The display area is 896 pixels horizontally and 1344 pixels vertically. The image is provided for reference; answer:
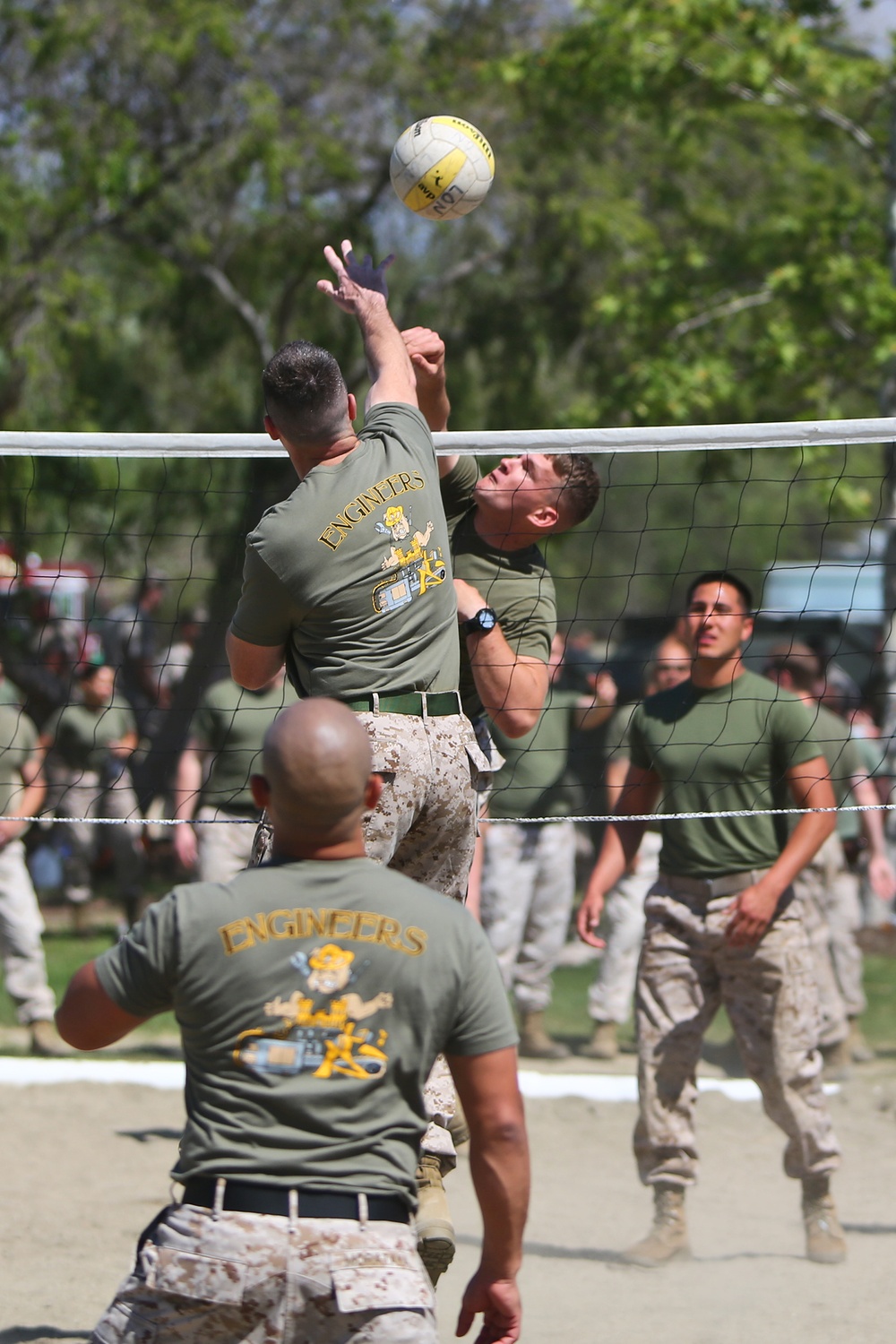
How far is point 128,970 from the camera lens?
2.57 meters

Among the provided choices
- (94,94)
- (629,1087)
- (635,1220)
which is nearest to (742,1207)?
(635,1220)

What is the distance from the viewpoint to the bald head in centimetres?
256

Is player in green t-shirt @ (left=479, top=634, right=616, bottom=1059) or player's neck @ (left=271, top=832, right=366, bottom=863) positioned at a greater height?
player's neck @ (left=271, top=832, right=366, bottom=863)

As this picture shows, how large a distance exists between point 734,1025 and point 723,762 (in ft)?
3.33

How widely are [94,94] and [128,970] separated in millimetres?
13095

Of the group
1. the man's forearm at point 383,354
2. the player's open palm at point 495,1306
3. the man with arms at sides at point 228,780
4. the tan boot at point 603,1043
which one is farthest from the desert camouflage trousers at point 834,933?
the player's open palm at point 495,1306

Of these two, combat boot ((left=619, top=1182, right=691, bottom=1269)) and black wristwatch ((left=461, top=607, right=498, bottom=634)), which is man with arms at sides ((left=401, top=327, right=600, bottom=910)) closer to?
black wristwatch ((left=461, top=607, right=498, bottom=634))

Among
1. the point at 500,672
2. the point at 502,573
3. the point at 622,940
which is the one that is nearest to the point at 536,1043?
the point at 622,940

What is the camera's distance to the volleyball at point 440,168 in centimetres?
437

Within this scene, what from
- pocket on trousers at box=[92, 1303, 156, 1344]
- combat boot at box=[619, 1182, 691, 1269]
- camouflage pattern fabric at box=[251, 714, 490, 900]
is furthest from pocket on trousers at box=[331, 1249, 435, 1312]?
combat boot at box=[619, 1182, 691, 1269]

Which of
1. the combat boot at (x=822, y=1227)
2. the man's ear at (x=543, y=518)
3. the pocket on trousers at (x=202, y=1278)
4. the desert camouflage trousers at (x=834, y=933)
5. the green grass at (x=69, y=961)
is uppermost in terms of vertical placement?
the man's ear at (x=543, y=518)

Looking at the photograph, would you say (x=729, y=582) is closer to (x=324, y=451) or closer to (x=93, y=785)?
(x=324, y=451)

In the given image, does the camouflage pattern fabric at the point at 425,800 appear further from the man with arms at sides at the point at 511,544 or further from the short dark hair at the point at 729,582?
the short dark hair at the point at 729,582

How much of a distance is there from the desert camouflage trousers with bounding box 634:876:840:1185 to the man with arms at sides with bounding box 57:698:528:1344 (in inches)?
118
